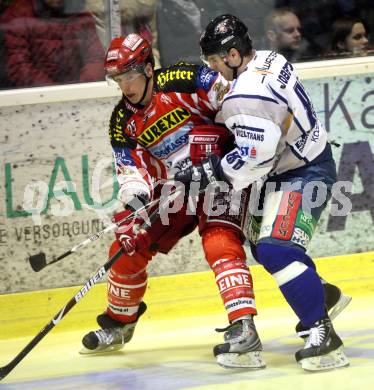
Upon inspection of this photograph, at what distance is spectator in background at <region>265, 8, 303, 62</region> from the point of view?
19.2 feet

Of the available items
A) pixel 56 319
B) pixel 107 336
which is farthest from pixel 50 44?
pixel 56 319

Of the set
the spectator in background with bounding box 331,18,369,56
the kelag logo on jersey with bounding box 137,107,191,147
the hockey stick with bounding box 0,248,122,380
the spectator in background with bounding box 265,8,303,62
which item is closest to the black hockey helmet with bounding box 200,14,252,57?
the kelag logo on jersey with bounding box 137,107,191,147

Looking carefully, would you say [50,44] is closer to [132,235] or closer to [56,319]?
[132,235]

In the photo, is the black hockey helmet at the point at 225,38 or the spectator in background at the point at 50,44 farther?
the spectator in background at the point at 50,44

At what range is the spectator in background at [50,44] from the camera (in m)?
5.47

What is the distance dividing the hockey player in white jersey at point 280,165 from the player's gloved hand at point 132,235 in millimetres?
383

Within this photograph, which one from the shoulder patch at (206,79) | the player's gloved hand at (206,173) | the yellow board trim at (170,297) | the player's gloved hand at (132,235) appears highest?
the shoulder patch at (206,79)

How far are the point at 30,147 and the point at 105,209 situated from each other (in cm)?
49

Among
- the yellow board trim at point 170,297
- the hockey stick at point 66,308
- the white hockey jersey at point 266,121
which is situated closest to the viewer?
the white hockey jersey at point 266,121

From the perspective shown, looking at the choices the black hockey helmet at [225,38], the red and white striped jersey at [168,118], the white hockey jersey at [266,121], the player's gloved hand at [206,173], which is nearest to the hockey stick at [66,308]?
the red and white striped jersey at [168,118]

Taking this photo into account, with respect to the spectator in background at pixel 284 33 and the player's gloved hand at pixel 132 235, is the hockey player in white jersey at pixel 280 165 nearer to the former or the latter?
the player's gloved hand at pixel 132 235

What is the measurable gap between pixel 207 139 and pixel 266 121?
1.62 ft

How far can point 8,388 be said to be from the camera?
436 centimetres

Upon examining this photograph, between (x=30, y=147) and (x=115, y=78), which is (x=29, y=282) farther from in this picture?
(x=115, y=78)
